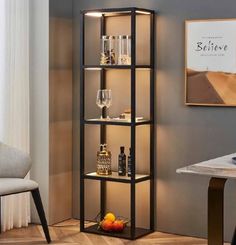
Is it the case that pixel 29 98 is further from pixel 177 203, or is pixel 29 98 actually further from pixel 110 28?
pixel 177 203

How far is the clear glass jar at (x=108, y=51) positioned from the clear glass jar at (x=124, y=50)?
7 centimetres

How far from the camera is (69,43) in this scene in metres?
5.31

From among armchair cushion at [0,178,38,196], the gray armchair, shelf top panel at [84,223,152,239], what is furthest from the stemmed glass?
shelf top panel at [84,223,152,239]

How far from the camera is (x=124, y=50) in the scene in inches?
191

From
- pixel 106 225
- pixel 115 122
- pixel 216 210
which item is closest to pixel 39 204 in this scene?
pixel 106 225

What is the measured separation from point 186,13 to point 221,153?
3.64 ft

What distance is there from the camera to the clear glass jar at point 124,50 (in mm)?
4836

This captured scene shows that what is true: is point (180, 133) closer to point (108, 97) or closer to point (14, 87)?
point (108, 97)

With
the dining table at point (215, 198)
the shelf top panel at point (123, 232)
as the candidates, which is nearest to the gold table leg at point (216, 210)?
the dining table at point (215, 198)

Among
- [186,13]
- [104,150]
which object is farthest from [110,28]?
[104,150]

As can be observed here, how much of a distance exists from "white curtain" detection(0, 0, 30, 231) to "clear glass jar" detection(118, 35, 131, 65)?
808 millimetres

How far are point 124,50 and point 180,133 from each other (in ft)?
2.57

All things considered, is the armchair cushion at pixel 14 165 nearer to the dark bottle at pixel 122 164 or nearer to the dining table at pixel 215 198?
the dark bottle at pixel 122 164

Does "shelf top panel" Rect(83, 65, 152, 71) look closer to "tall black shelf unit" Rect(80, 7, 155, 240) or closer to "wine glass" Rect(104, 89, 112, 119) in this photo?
"tall black shelf unit" Rect(80, 7, 155, 240)
